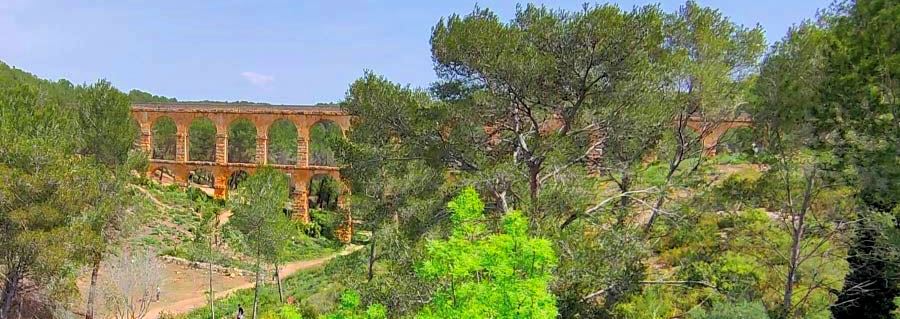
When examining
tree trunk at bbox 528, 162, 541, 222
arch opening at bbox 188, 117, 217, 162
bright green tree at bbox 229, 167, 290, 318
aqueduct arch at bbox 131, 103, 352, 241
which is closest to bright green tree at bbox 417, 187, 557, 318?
tree trunk at bbox 528, 162, 541, 222

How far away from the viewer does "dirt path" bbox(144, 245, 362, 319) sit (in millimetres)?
19781

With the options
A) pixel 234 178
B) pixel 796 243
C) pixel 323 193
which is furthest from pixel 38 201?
pixel 234 178

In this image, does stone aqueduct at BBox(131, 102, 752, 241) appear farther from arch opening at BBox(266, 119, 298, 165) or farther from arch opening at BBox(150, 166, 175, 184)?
arch opening at BBox(266, 119, 298, 165)

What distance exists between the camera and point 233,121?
37.8 m

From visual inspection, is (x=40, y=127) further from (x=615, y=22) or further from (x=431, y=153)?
(x=615, y=22)

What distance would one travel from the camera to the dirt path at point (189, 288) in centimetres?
1978

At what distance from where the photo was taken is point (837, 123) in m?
8.96

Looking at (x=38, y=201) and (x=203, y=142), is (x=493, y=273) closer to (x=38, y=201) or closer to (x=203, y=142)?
(x=38, y=201)

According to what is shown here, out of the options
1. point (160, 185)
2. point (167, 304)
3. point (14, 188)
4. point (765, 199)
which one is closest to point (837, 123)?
point (765, 199)

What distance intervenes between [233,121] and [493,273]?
34369 mm

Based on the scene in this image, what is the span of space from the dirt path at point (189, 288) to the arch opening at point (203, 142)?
26.0 metres

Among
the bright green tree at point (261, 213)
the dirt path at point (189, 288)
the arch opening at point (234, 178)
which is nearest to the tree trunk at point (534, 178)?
→ the bright green tree at point (261, 213)

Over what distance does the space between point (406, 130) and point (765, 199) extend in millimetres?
5525

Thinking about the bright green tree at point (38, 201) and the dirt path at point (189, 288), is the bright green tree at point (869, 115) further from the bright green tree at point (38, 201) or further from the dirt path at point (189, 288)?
the dirt path at point (189, 288)
